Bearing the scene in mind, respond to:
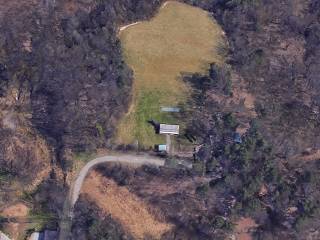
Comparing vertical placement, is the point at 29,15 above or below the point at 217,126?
above

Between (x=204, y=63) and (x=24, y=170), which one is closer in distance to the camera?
(x=24, y=170)

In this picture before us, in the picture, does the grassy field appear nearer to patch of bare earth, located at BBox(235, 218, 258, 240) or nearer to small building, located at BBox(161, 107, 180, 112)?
small building, located at BBox(161, 107, 180, 112)

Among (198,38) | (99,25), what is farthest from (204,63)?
(99,25)

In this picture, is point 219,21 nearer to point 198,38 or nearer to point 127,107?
point 198,38

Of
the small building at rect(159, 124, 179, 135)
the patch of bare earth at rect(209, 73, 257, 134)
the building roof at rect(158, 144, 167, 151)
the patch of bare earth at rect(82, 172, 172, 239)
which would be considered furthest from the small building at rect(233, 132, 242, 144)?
the patch of bare earth at rect(82, 172, 172, 239)

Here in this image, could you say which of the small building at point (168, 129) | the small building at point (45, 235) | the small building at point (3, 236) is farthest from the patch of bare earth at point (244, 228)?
the small building at point (3, 236)

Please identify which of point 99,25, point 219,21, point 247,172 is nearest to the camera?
point 247,172

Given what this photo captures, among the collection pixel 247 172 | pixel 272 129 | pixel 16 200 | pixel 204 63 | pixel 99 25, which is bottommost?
pixel 16 200

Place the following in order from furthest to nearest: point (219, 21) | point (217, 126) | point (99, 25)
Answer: point (219, 21) < point (99, 25) < point (217, 126)

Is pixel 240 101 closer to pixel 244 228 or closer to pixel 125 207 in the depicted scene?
pixel 244 228
